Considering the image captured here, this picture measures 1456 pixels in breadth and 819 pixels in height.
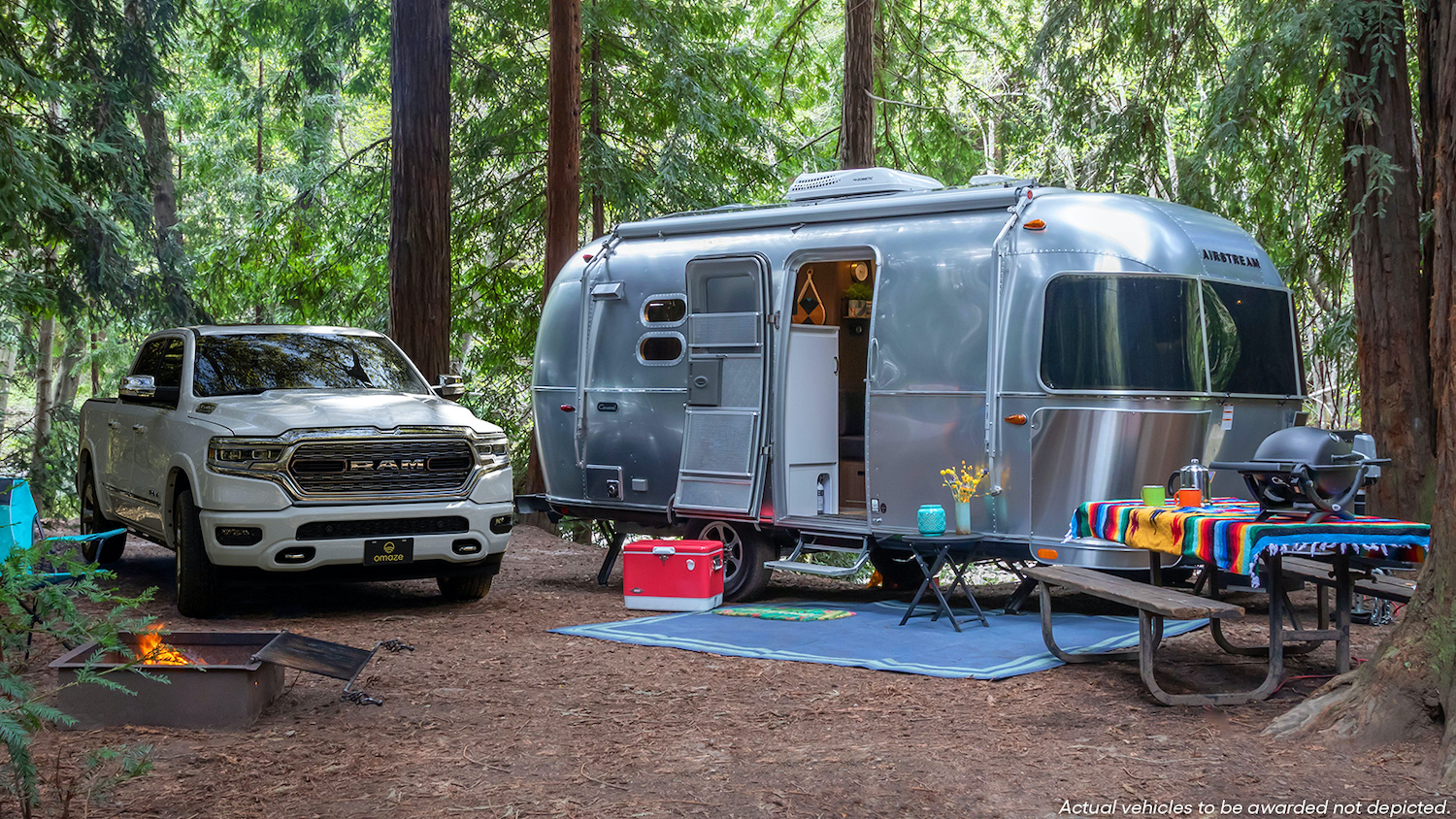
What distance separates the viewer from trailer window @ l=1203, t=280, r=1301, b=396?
26.1ft

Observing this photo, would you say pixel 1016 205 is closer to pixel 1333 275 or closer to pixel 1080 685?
pixel 1080 685

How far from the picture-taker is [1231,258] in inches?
327

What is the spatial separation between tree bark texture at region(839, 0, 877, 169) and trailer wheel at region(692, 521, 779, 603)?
5302 millimetres

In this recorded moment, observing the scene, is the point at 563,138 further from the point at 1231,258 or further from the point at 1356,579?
the point at 1356,579

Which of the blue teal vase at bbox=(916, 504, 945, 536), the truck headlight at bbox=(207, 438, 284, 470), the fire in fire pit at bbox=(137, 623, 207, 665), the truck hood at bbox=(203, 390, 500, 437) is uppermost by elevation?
the truck hood at bbox=(203, 390, 500, 437)

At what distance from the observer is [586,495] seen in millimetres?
10148

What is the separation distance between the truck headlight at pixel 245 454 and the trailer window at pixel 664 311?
310 centimetres

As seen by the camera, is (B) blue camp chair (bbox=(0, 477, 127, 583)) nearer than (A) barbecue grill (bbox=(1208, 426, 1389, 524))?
No

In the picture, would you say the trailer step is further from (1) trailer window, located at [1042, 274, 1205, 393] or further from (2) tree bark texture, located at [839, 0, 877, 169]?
(2) tree bark texture, located at [839, 0, 877, 169]

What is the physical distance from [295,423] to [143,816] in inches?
158

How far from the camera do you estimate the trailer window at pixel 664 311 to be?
9609mm

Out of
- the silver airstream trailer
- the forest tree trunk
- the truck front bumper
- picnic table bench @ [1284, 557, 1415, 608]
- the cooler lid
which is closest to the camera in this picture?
picnic table bench @ [1284, 557, 1415, 608]

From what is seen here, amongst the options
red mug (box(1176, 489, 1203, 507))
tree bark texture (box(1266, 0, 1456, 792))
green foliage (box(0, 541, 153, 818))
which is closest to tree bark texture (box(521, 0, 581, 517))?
red mug (box(1176, 489, 1203, 507))

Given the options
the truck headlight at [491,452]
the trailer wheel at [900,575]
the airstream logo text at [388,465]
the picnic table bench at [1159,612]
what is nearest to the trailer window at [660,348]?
the truck headlight at [491,452]
